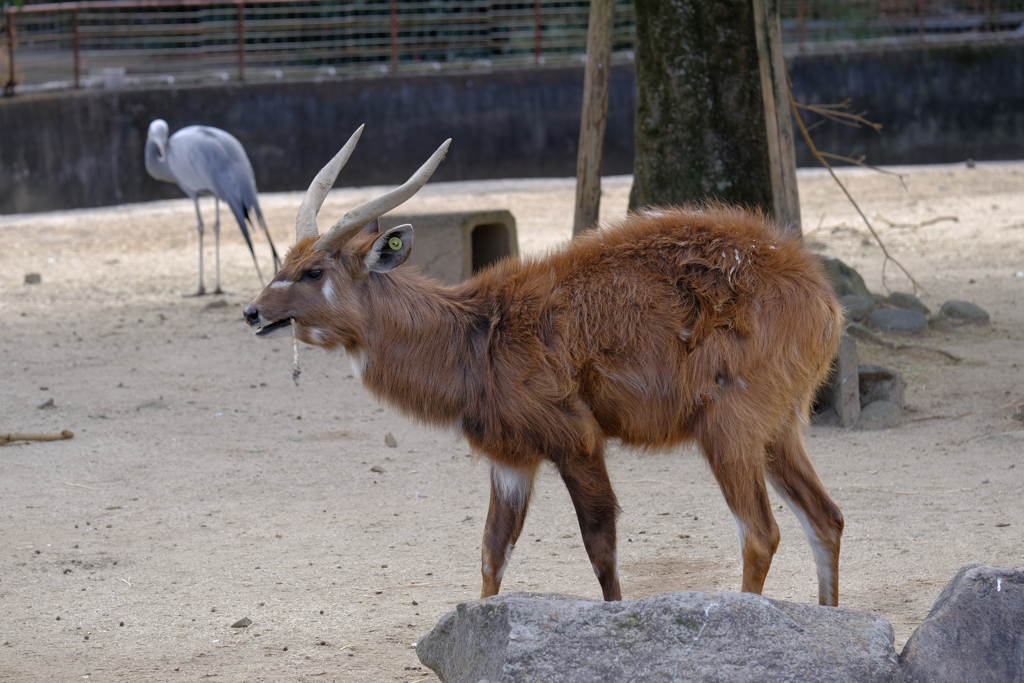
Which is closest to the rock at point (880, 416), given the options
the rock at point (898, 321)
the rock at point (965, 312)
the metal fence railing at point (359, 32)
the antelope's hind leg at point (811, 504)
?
the rock at point (898, 321)

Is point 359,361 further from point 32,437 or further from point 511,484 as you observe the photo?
point 32,437

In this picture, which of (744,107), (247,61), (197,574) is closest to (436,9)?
(247,61)

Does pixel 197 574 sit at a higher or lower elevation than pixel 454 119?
lower

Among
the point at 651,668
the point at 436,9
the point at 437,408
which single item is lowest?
the point at 651,668

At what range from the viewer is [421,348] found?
13.4 feet

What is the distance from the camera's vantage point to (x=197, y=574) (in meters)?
4.79

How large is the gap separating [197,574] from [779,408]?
248cm

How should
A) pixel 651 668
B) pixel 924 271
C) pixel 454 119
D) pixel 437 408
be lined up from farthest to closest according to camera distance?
pixel 454 119, pixel 924 271, pixel 437 408, pixel 651 668

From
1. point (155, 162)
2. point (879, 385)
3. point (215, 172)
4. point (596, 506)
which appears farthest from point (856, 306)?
point (155, 162)

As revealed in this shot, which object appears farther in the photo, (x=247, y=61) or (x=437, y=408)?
(x=247, y=61)

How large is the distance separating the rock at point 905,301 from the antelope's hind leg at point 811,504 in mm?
4829

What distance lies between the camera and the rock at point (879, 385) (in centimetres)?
650

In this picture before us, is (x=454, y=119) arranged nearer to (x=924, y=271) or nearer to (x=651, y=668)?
(x=924, y=271)

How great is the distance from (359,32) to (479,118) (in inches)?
108
